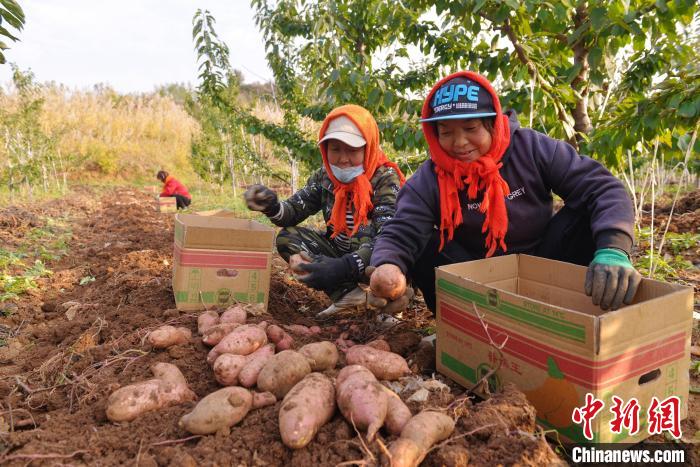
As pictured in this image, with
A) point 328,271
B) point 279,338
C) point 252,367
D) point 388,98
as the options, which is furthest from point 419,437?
point 388,98

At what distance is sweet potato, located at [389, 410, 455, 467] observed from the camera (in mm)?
1211

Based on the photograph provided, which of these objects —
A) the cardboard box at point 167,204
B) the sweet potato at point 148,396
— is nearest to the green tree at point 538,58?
the sweet potato at point 148,396

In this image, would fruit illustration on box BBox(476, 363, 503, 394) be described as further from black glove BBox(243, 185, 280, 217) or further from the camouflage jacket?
black glove BBox(243, 185, 280, 217)

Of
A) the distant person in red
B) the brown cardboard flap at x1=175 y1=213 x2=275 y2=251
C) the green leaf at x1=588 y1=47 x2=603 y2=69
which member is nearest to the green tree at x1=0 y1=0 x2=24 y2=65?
the brown cardboard flap at x1=175 y1=213 x2=275 y2=251

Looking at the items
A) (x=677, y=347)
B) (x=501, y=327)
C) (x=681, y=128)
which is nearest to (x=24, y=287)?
(x=501, y=327)

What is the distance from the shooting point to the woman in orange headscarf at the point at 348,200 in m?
2.62

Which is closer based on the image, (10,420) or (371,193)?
(10,420)

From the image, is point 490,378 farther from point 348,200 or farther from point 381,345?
point 348,200

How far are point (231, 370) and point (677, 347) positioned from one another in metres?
1.43

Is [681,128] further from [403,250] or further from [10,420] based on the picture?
[10,420]

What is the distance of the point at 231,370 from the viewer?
173cm

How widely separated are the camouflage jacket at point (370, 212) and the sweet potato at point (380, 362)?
78 cm

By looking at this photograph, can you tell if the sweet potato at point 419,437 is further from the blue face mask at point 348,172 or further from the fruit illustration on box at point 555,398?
the blue face mask at point 348,172

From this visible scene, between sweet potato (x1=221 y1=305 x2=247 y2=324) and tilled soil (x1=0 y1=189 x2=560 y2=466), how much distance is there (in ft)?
0.54
